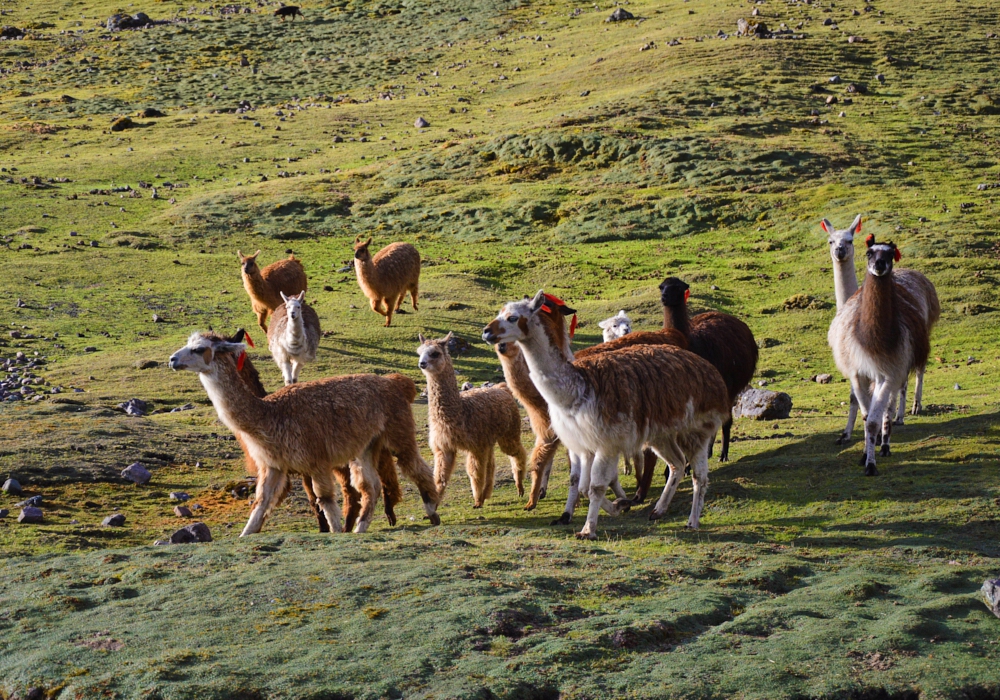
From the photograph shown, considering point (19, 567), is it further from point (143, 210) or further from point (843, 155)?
point (843, 155)

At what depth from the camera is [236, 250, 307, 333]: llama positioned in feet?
70.3

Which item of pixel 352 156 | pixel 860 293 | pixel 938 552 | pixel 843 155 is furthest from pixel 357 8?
pixel 938 552

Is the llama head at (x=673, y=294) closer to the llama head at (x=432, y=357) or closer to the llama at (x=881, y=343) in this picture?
the llama at (x=881, y=343)

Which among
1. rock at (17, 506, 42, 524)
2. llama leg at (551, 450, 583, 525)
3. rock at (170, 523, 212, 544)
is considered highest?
rock at (17, 506, 42, 524)

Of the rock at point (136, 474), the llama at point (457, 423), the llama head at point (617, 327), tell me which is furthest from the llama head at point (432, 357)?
the rock at point (136, 474)

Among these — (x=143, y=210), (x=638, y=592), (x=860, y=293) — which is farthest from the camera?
(x=143, y=210)

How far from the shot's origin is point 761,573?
7.64m

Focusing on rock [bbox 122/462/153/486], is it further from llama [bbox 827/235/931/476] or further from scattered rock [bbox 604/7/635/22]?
scattered rock [bbox 604/7/635/22]

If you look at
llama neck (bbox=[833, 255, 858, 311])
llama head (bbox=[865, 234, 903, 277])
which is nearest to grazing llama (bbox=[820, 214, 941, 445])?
llama neck (bbox=[833, 255, 858, 311])

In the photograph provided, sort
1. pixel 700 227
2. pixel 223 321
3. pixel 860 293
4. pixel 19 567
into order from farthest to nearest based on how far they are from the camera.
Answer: pixel 700 227 < pixel 223 321 < pixel 860 293 < pixel 19 567

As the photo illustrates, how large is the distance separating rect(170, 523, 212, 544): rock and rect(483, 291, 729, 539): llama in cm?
312

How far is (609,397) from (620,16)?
54.0 metres

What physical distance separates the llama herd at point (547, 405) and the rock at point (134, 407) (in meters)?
5.49

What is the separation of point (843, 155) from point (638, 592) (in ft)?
96.0
